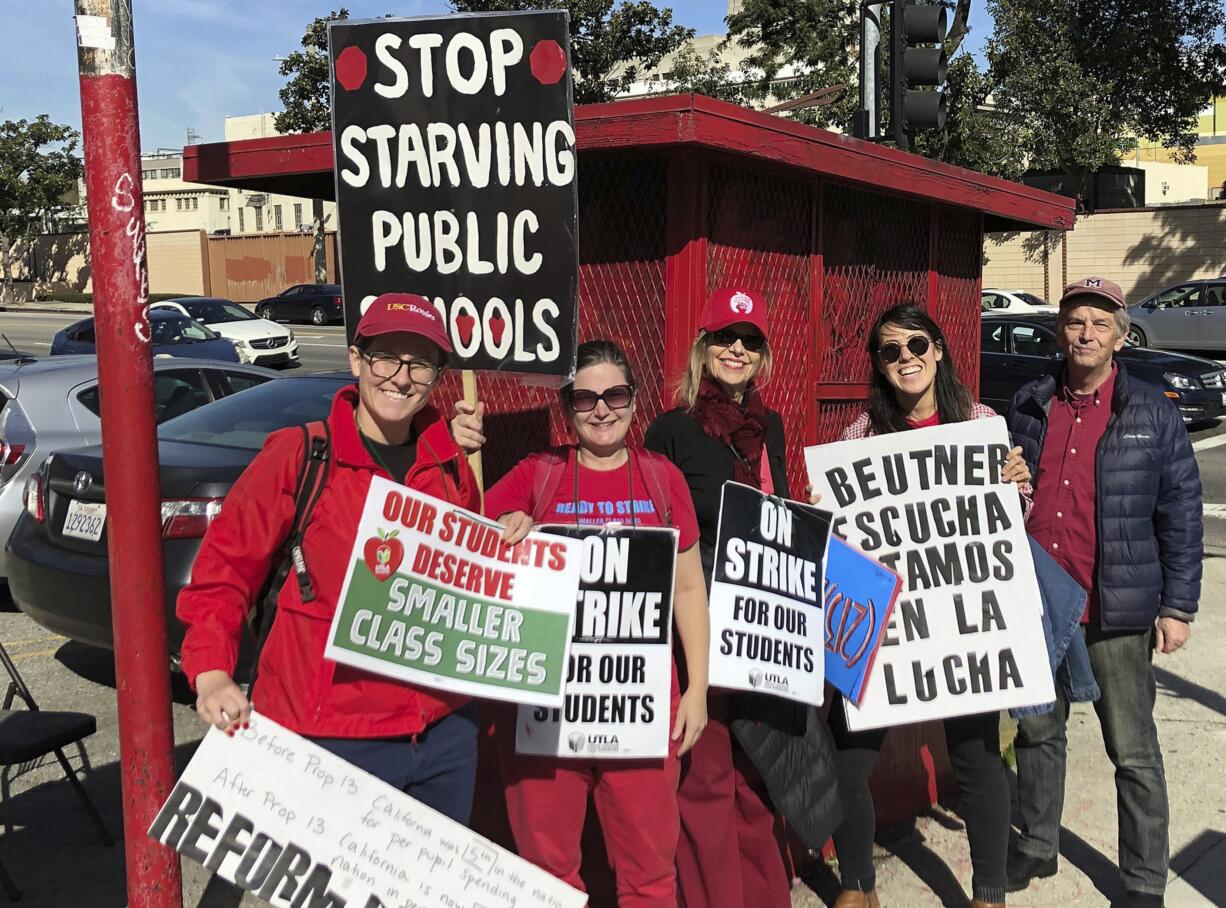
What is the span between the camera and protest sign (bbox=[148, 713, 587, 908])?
2615 millimetres

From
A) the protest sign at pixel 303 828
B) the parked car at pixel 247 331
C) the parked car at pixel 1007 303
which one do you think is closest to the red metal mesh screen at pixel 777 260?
the protest sign at pixel 303 828

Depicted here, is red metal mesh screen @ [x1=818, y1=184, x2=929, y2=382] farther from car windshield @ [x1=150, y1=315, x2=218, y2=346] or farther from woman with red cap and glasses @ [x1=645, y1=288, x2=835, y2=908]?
car windshield @ [x1=150, y1=315, x2=218, y2=346]

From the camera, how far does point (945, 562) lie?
366cm

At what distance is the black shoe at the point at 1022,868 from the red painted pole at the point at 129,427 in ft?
8.51

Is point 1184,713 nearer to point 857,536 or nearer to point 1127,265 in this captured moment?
point 857,536

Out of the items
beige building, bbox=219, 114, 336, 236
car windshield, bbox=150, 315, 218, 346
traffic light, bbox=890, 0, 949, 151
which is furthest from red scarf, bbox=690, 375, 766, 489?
beige building, bbox=219, 114, 336, 236

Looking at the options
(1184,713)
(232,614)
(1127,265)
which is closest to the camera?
(232,614)

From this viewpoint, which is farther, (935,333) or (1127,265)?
(1127,265)

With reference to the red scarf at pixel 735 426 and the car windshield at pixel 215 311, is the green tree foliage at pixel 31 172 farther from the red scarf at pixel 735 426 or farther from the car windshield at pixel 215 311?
the red scarf at pixel 735 426

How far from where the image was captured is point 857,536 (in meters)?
3.65

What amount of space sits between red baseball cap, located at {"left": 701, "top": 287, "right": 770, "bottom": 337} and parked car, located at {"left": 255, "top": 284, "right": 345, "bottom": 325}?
3373 centimetres

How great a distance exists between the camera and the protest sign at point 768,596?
3273 millimetres

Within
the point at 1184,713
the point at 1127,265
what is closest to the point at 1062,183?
the point at 1127,265

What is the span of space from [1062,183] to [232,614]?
34612mm
